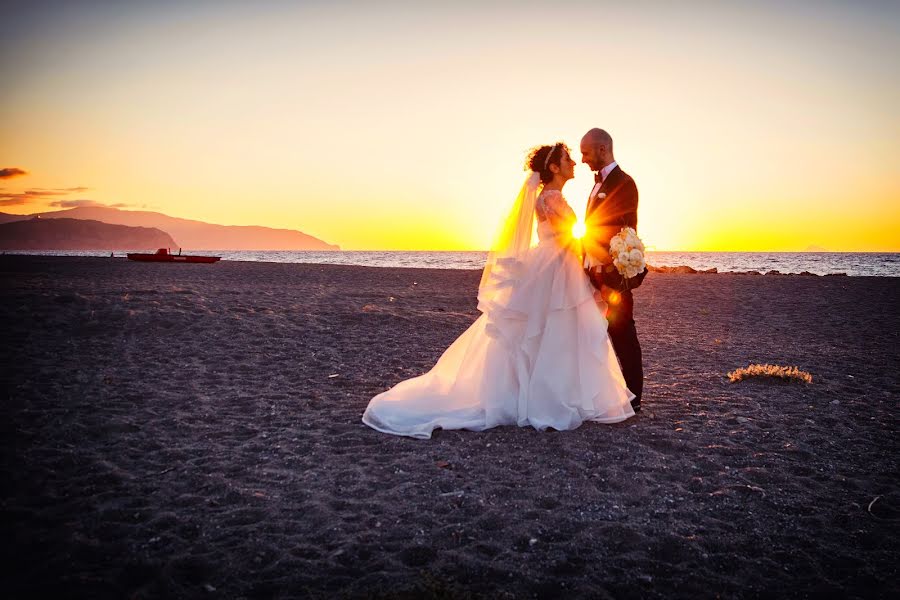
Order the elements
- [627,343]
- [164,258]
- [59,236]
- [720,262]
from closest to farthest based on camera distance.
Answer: [627,343] < [164,258] < [720,262] < [59,236]

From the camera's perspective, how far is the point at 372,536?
10.9 feet

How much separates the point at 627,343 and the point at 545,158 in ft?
8.03

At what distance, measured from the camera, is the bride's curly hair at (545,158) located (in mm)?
5848

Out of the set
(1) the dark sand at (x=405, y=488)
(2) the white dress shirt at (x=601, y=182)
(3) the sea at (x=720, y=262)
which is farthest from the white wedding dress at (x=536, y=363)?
(3) the sea at (x=720, y=262)

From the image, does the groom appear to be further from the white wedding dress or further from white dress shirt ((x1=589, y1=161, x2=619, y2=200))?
the white wedding dress

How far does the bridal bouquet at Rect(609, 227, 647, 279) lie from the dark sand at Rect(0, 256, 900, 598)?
1.75 metres

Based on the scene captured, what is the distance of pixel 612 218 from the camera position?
590 cm

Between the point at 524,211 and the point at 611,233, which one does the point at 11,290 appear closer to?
the point at 524,211

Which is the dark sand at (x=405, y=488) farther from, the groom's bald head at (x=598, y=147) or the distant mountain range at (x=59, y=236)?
the distant mountain range at (x=59, y=236)

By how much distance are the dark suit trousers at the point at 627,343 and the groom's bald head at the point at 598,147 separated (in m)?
1.61

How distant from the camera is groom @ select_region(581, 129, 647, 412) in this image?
5805 mm

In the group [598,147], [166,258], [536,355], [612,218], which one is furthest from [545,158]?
[166,258]

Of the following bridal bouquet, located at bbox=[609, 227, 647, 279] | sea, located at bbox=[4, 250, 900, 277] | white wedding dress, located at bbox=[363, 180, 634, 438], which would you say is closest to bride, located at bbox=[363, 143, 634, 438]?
white wedding dress, located at bbox=[363, 180, 634, 438]

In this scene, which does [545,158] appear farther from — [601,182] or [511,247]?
[511,247]
